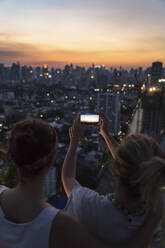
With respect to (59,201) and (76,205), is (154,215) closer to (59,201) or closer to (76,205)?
(76,205)

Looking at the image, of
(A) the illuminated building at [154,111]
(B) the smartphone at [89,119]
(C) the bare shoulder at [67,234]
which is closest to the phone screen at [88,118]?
(B) the smartphone at [89,119]

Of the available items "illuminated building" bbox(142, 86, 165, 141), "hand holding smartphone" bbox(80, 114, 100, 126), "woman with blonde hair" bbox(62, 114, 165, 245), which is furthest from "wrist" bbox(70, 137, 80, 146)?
"illuminated building" bbox(142, 86, 165, 141)

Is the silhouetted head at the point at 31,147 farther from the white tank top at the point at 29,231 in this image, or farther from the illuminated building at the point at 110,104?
the illuminated building at the point at 110,104

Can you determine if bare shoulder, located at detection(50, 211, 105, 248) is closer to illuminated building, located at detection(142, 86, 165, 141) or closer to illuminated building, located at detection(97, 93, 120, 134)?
illuminated building, located at detection(142, 86, 165, 141)

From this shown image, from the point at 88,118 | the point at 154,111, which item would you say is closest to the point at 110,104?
the point at 154,111

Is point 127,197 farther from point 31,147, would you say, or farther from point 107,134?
point 107,134

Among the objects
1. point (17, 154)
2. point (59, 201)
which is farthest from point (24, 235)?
point (59, 201)
